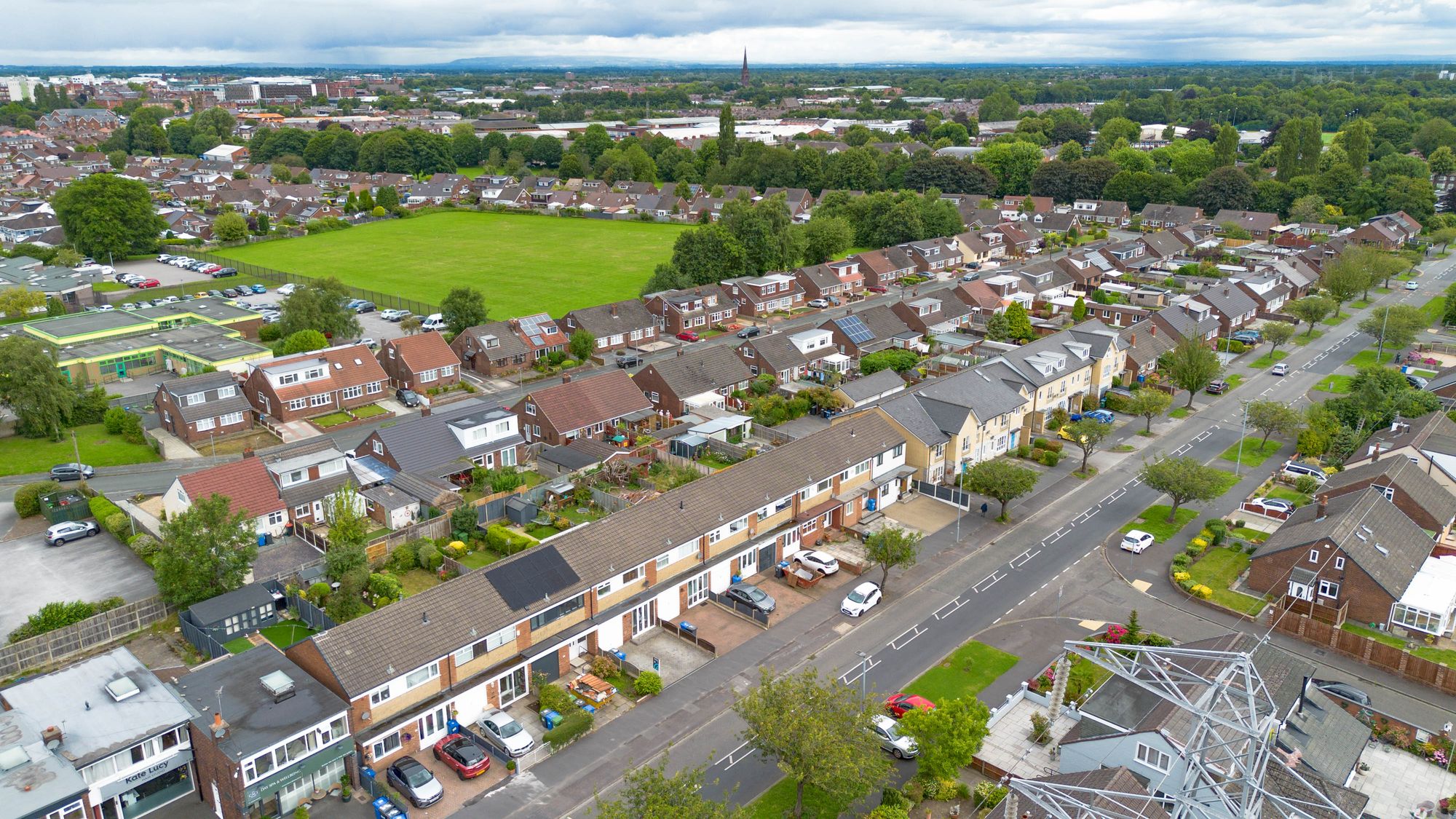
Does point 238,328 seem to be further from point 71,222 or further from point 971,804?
point 971,804

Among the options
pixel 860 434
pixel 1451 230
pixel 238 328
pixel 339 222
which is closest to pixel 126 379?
pixel 238 328

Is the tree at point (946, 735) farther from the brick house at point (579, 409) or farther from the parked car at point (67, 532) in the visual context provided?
the parked car at point (67, 532)

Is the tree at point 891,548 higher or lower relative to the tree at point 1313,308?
lower

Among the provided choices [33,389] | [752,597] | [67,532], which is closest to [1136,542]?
[752,597]

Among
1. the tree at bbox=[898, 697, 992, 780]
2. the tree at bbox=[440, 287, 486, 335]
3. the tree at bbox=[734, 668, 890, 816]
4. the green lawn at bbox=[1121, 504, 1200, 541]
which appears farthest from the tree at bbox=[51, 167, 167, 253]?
the tree at bbox=[898, 697, 992, 780]

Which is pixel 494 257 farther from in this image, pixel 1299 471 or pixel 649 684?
pixel 1299 471

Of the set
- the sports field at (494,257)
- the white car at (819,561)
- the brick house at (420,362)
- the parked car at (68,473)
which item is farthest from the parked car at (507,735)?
the sports field at (494,257)
